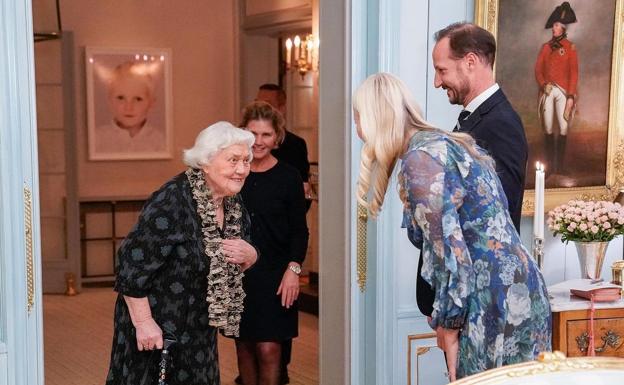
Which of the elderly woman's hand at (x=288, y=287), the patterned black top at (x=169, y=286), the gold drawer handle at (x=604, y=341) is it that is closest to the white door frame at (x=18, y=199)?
the patterned black top at (x=169, y=286)

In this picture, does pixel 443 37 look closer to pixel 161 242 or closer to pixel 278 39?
pixel 161 242

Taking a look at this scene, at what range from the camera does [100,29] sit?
Answer: 9539mm

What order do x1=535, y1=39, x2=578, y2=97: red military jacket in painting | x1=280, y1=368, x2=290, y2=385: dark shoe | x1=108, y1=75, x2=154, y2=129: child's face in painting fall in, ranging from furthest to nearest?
1. x1=108, y1=75, x2=154, y2=129: child's face in painting
2. x1=280, y1=368, x2=290, y2=385: dark shoe
3. x1=535, y1=39, x2=578, y2=97: red military jacket in painting

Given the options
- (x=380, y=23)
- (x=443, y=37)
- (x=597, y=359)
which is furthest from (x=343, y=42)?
(x=597, y=359)

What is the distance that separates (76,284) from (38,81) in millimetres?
2000

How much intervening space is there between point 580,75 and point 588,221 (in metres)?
0.85

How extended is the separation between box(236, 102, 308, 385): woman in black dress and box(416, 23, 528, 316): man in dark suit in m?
1.62

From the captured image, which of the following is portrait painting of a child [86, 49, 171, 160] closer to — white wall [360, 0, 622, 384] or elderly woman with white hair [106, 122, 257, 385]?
white wall [360, 0, 622, 384]

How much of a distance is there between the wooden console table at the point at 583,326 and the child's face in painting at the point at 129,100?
6.39m

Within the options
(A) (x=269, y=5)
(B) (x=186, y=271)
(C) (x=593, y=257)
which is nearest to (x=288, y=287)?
(B) (x=186, y=271)

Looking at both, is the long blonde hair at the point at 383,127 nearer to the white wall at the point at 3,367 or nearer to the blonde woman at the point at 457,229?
the blonde woman at the point at 457,229

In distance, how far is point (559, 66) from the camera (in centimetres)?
459

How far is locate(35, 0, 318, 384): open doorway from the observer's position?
8867mm

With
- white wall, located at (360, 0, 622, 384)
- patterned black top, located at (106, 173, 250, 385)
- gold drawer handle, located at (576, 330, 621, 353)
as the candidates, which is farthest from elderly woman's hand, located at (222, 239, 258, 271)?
gold drawer handle, located at (576, 330, 621, 353)
